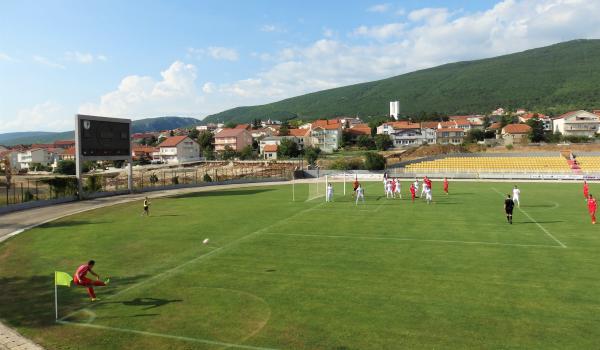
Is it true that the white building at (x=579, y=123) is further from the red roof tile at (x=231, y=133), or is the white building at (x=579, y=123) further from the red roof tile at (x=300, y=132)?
the red roof tile at (x=231, y=133)

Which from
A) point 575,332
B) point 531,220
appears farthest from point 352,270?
point 531,220

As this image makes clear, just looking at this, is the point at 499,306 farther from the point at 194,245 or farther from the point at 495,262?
the point at 194,245

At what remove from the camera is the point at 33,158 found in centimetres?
15838

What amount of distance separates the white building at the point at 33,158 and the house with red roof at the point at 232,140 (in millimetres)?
60015

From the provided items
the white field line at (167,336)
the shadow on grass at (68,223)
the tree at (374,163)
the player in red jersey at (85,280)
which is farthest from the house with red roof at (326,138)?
the white field line at (167,336)

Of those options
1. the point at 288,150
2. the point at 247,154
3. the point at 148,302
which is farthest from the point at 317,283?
the point at 247,154

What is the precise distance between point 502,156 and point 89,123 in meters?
59.8

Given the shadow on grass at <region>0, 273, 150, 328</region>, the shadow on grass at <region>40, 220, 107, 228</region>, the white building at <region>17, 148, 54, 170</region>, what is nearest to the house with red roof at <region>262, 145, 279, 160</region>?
the white building at <region>17, 148, 54, 170</region>

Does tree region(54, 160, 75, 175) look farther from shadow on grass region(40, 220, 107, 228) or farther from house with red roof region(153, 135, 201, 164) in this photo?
shadow on grass region(40, 220, 107, 228)

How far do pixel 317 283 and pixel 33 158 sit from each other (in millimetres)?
173597

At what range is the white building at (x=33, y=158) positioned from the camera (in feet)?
518

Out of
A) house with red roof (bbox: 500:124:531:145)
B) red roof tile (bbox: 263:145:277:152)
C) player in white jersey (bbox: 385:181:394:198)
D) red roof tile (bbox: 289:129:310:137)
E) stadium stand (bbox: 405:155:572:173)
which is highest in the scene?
red roof tile (bbox: 289:129:310:137)

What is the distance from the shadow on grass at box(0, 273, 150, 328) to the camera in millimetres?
11531

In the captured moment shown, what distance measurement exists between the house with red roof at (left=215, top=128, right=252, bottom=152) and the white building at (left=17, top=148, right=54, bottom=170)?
60015 mm
